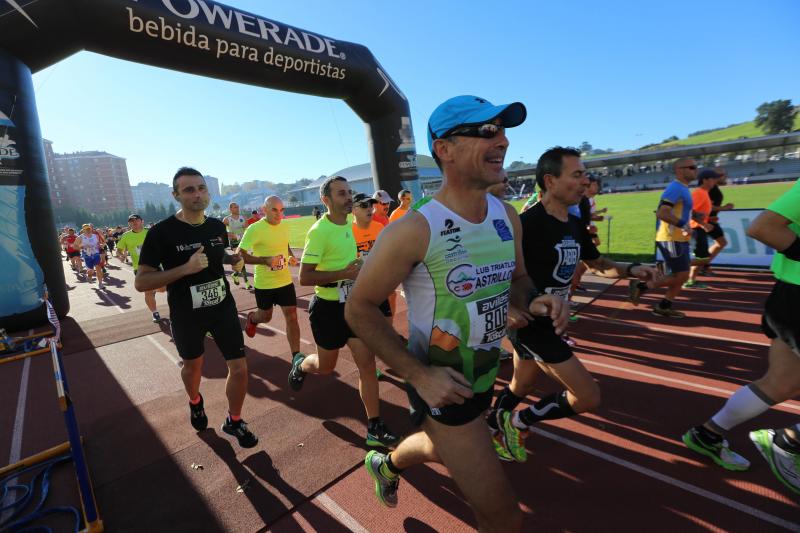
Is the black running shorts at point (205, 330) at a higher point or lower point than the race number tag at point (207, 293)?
lower

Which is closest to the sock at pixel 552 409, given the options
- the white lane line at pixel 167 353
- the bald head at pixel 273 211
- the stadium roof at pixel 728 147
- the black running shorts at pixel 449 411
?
the black running shorts at pixel 449 411

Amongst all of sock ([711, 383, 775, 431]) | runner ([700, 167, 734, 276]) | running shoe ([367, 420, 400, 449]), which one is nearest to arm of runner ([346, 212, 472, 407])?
running shoe ([367, 420, 400, 449])

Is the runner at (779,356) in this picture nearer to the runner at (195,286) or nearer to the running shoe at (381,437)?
the running shoe at (381,437)

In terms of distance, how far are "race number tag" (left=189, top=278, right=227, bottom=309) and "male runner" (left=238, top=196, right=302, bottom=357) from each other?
5.10 ft

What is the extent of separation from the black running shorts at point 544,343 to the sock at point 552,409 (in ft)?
1.05

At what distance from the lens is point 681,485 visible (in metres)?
2.76

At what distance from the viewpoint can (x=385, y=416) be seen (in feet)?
12.9

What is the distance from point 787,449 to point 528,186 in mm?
65074

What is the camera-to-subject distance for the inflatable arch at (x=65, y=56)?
6.95m

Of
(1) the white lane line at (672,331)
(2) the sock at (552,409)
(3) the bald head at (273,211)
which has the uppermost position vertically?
(3) the bald head at (273,211)

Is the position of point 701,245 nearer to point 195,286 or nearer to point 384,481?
point 384,481

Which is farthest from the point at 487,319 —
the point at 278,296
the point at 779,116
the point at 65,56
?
the point at 779,116

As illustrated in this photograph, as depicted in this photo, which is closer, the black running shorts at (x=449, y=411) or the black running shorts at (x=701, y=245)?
the black running shorts at (x=449, y=411)

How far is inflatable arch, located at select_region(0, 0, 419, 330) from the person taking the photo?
6.95 metres
